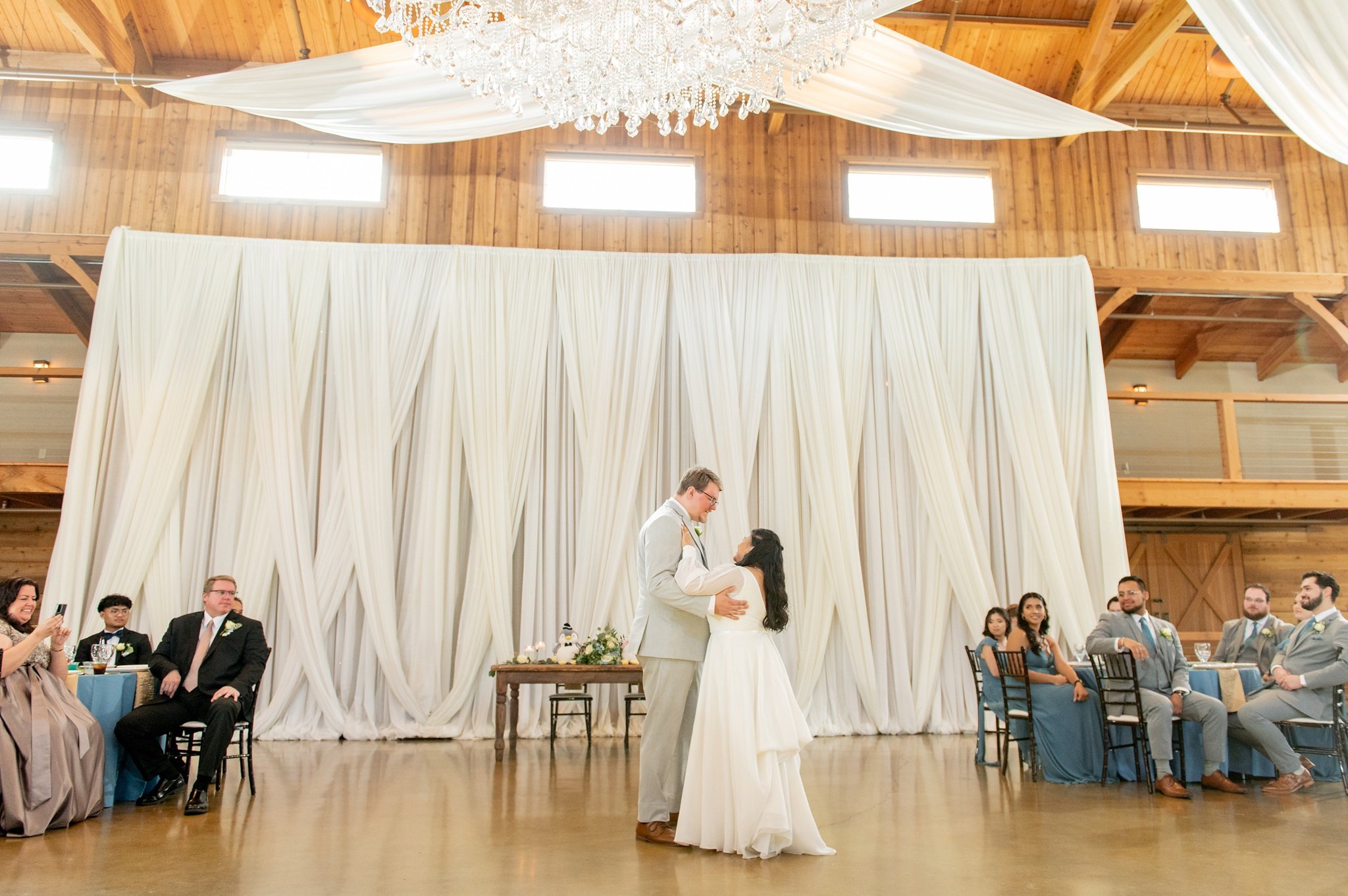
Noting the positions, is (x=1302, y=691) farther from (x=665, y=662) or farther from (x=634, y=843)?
(x=634, y=843)

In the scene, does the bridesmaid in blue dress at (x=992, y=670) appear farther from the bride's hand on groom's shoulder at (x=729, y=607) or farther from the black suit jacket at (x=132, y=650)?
the black suit jacket at (x=132, y=650)

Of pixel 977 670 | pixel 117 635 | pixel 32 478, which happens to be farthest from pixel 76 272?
pixel 977 670

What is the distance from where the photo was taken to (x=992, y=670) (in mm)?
6578

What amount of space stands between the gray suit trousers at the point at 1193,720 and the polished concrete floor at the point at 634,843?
276mm

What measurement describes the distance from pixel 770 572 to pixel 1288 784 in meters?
3.46

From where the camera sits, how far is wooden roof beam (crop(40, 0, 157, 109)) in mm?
8250

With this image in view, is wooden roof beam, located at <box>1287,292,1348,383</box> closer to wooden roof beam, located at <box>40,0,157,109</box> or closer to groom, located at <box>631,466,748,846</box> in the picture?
groom, located at <box>631,466,748,846</box>

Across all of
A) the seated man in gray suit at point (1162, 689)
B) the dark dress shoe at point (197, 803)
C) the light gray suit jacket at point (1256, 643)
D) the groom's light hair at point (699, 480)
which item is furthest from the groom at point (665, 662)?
the light gray suit jacket at point (1256, 643)

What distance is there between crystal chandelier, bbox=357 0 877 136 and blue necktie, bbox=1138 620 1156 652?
3775 millimetres

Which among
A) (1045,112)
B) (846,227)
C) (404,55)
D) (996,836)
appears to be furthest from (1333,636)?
(404,55)

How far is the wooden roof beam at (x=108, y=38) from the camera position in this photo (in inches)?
325

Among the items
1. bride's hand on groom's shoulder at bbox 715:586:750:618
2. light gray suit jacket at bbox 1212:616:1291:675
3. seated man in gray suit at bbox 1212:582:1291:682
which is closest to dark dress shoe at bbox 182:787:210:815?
bride's hand on groom's shoulder at bbox 715:586:750:618

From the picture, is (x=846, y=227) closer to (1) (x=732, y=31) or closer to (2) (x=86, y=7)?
(1) (x=732, y=31)

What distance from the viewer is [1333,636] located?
18.3 ft
